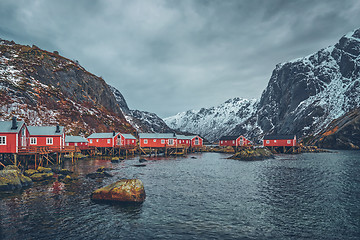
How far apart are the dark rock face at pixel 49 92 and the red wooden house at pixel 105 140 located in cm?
1421

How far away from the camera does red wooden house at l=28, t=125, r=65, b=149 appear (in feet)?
173

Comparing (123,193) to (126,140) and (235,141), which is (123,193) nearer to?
(126,140)

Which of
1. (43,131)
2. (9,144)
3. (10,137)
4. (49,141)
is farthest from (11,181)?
(43,131)

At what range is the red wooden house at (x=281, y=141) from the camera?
348 ft

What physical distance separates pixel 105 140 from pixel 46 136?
3243cm

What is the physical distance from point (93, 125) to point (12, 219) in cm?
9696

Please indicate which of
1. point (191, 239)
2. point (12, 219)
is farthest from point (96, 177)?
point (191, 239)

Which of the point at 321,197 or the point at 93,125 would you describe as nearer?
the point at 321,197

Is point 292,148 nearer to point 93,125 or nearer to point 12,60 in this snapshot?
point 93,125

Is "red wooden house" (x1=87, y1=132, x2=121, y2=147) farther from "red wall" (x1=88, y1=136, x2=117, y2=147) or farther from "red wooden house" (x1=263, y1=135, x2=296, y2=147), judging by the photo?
"red wooden house" (x1=263, y1=135, x2=296, y2=147)

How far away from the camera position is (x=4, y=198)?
24.1m

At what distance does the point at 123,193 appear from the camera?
76.6 ft

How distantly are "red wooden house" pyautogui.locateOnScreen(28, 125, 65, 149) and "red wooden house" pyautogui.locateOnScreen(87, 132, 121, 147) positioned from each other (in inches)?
1151

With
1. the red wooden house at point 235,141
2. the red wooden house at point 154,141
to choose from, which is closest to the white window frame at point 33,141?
the red wooden house at point 154,141
